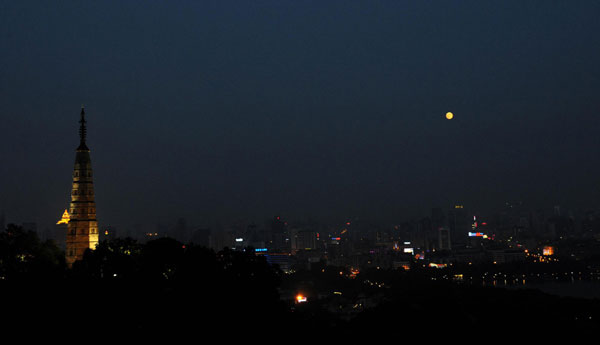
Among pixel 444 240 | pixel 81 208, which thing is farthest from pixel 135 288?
pixel 444 240

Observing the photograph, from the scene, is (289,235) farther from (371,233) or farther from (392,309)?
(392,309)

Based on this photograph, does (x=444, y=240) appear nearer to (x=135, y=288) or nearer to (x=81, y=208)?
(x=81, y=208)

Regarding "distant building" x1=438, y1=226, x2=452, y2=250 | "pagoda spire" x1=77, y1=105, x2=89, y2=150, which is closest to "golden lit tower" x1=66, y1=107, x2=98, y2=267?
"pagoda spire" x1=77, y1=105, x2=89, y2=150

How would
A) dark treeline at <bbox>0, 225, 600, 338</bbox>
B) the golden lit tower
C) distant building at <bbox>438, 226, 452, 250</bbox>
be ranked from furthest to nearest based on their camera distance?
distant building at <bbox>438, 226, 452, 250</bbox>
the golden lit tower
dark treeline at <bbox>0, 225, 600, 338</bbox>

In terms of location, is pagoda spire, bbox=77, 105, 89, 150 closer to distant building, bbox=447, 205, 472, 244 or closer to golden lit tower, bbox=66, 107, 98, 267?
golden lit tower, bbox=66, 107, 98, 267

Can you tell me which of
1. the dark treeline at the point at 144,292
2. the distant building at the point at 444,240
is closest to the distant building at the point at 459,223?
the distant building at the point at 444,240

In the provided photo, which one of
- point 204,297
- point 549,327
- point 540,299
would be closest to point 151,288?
point 204,297

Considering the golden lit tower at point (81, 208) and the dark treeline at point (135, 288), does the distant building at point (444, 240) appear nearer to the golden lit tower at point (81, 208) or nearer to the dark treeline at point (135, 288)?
the dark treeline at point (135, 288)

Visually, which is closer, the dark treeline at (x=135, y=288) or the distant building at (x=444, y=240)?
the dark treeline at (x=135, y=288)
